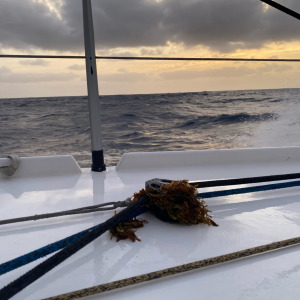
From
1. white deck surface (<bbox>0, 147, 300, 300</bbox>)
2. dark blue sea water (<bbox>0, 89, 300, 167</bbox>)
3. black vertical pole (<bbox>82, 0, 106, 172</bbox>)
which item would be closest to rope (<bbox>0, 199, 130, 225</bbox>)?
white deck surface (<bbox>0, 147, 300, 300</bbox>)

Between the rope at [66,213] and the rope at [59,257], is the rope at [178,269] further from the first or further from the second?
the rope at [66,213]

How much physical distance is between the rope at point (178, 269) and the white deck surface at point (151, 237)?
0.5 inches

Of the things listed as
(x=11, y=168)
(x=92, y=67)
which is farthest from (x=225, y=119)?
(x=11, y=168)

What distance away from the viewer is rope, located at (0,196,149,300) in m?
0.62

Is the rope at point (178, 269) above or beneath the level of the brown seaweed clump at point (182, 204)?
beneath

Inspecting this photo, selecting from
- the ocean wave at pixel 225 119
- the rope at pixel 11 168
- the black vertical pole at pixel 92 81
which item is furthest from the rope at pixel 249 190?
the ocean wave at pixel 225 119

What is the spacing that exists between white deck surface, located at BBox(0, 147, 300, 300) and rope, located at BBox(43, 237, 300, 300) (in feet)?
0.04

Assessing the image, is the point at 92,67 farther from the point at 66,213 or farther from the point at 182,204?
the point at 182,204

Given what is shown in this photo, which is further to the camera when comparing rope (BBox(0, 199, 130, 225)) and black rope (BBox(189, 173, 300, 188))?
black rope (BBox(189, 173, 300, 188))

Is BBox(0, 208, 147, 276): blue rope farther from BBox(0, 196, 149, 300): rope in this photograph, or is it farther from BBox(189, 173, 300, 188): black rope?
BBox(189, 173, 300, 188): black rope

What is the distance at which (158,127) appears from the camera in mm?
12352

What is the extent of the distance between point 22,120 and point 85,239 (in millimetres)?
15356

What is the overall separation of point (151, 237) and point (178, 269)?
0.22 meters

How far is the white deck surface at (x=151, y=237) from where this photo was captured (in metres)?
0.72
